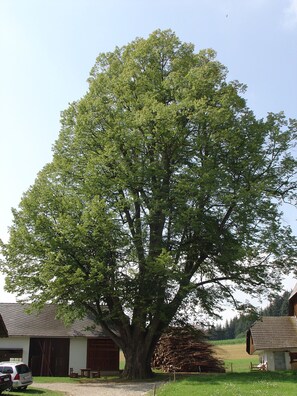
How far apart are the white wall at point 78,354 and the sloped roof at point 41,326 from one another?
2.77 feet

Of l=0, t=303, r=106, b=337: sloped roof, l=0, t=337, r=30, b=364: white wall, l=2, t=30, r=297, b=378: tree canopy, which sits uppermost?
l=2, t=30, r=297, b=378: tree canopy

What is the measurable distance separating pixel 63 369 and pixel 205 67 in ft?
79.5

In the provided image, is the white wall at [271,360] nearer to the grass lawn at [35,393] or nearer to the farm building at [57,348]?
the farm building at [57,348]

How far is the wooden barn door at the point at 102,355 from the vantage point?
33.7 m

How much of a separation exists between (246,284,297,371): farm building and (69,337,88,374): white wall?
45.9 feet

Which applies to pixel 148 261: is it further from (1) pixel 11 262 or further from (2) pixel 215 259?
(1) pixel 11 262

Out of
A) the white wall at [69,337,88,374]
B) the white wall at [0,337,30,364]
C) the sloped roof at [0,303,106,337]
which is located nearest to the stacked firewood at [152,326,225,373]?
the sloped roof at [0,303,106,337]

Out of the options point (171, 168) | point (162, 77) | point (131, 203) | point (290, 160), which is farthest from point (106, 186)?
point (290, 160)

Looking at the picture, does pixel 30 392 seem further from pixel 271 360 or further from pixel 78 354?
pixel 271 360

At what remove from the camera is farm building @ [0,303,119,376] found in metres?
33.1

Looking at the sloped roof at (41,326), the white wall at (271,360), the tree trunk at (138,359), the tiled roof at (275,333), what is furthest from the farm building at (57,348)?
the white wall at (271,360)

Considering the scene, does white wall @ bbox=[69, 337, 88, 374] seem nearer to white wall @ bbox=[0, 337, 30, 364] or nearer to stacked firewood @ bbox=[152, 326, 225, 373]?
white wall @ bbox=[0, 337, 30, 364]

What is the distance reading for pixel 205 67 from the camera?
26.0 metres

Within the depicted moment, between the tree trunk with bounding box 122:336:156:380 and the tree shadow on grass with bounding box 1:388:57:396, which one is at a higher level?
the tree trunk with bounding box 122:336:156:380
